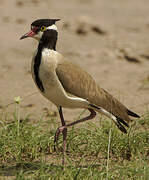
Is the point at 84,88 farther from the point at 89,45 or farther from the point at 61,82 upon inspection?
the point at 89,45

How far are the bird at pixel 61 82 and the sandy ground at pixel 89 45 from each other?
1241mm

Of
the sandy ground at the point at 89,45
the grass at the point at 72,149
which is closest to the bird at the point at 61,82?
the grass at the point at 72,149

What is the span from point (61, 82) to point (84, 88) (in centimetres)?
33

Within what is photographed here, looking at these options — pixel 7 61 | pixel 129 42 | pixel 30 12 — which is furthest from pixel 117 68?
pixel 30 12

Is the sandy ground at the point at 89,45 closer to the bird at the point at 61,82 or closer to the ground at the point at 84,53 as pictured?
the ground at the point at 84,53

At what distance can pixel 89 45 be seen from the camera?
10.6 m

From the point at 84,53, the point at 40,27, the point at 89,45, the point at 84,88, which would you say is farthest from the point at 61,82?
the point at 89,45

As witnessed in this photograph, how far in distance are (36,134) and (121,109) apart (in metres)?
1.00

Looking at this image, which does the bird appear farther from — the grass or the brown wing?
the grass

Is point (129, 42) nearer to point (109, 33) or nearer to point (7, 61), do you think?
point (109, 33)

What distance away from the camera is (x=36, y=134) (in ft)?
18.2

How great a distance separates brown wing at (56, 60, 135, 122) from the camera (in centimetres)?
524

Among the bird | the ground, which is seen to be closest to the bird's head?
the bird

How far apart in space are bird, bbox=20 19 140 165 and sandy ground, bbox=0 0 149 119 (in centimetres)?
124
